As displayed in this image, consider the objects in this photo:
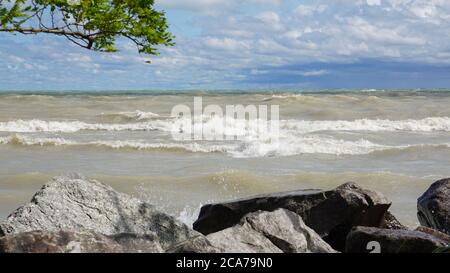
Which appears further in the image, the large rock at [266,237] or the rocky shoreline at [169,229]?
the large rock at [266,237]

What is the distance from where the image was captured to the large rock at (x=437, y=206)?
7.59 m

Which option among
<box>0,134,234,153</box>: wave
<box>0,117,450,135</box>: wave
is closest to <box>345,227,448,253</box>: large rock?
<box>0,134,234,153</box>: wave

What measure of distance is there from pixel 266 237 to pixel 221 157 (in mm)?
12198

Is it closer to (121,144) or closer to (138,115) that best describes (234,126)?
(121,144)

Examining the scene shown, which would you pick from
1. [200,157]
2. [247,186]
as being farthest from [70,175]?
[200,157]

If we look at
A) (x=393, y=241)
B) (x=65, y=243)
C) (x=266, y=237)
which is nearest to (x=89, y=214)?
(x=65, y=243)

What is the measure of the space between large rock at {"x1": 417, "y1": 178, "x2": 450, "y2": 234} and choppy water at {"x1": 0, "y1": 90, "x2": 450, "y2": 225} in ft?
5.60

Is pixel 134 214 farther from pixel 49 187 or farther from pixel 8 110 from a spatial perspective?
pixel 8 110

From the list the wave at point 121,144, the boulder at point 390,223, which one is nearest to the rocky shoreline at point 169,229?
the boulder at point 390,223

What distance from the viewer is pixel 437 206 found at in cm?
771

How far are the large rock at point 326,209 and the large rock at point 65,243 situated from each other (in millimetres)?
2889

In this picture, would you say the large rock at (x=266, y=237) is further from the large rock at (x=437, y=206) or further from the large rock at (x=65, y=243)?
the large rock at (x=437, y=206)

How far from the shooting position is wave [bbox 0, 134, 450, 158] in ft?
61.1
